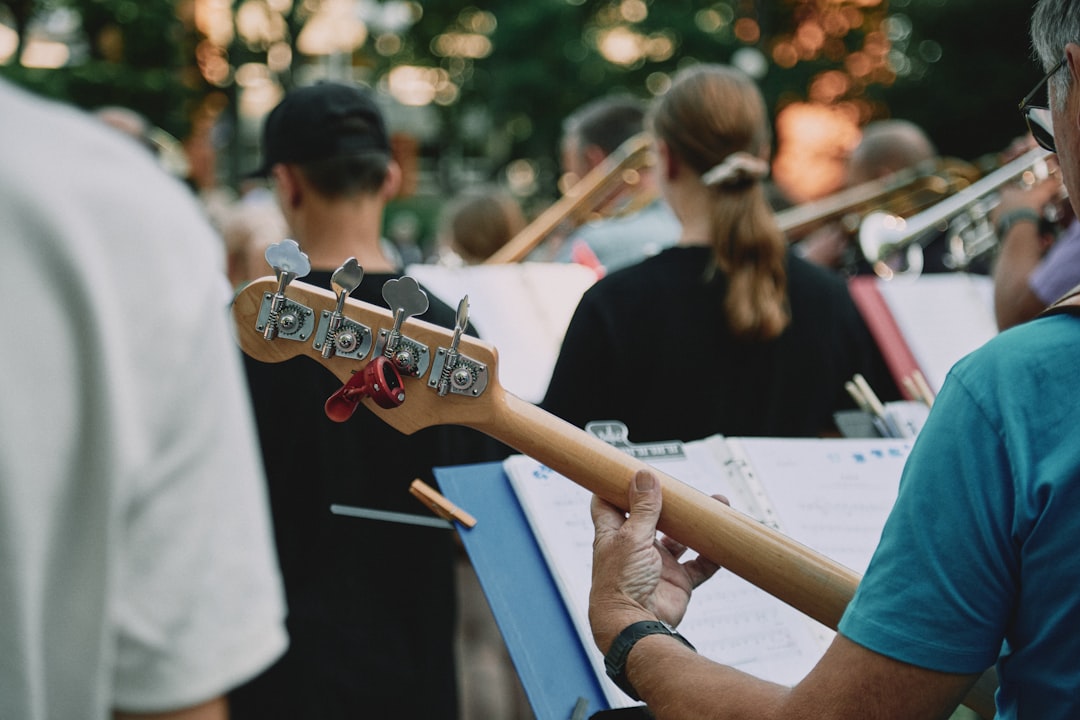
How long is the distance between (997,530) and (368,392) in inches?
34.2

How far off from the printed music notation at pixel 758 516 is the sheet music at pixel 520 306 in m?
1.70

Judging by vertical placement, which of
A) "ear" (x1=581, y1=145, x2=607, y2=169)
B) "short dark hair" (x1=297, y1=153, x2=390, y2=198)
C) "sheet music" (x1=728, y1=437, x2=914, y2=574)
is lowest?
"ear" (x1=581, y1=145, x2=607, y2=169)

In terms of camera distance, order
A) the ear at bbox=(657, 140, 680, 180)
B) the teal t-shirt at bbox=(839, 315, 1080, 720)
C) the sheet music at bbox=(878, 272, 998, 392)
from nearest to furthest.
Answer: the teal t-shirt at bbox=(839, 315, 1080, 720) < the ear at bbox=(657, 140, 680, 180) < the sheet music at bbox=(878, 272, 998, 392)

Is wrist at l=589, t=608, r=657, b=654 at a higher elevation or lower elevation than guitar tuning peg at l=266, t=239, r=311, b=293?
lower

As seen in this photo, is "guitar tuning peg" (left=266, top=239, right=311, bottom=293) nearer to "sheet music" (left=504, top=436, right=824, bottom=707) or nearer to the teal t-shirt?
"sheet music" (left=504, top=436, right=824, bottom=707)

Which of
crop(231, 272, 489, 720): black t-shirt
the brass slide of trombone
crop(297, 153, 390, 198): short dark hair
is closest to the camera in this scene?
crop(231, 272, 489, 720): black t-shirt

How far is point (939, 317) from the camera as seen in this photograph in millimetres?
3465

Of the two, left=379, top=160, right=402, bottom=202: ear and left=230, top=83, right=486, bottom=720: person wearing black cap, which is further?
left=379, top=160, right=402, bottom=202: ear

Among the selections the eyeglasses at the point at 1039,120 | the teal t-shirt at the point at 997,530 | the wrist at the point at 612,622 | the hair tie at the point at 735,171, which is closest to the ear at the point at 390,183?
the hair tie at the point at 735,171

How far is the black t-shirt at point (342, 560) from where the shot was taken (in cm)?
223

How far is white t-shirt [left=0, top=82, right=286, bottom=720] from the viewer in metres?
0.75

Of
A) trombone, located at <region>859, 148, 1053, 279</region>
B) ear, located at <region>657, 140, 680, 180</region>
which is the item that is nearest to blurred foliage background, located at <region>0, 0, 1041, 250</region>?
trombone, located at <region>859, 148, 1053, 279</region>

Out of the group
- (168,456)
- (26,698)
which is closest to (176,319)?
(168,456)

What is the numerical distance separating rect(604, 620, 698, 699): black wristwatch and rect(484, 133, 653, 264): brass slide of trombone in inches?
131
